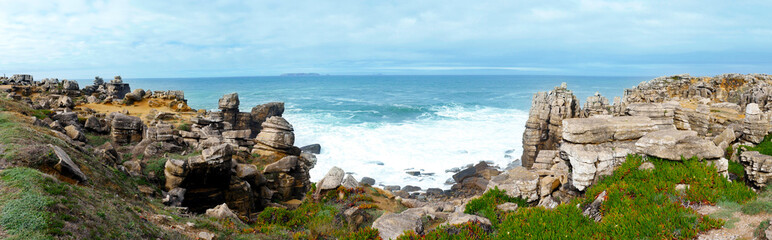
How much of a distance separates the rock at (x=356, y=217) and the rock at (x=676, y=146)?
10102mm

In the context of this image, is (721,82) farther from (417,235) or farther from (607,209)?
(417,235)

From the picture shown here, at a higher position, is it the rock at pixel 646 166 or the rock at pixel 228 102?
the rock at pixel 228 102

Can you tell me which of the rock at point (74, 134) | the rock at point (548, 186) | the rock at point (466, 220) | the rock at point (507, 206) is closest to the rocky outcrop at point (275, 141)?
the rock at point (74, 134)

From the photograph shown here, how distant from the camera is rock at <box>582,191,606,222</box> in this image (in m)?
9.61

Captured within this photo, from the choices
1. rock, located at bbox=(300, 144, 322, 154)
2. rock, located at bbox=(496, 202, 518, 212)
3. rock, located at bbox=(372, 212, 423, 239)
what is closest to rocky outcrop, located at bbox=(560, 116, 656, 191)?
rock, located at bbox=(496, 202, 518, 212)

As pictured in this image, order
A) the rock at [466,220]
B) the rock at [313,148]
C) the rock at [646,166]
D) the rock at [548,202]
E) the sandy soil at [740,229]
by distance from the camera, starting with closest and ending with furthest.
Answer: the sandy soil at [740,229]
the rock at [466,220]
the rock at [646,166]
the rock at [548,202]
the rock at [313,148]

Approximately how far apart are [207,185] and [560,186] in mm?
14450

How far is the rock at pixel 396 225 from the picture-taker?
411 inches

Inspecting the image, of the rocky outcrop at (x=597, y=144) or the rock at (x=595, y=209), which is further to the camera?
the rocky outcrop at (x=597, y=144)

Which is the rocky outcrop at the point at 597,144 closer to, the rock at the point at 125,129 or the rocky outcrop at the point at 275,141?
the rocky outcrop at the point at 275,141

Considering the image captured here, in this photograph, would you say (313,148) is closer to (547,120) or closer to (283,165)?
(283,165)

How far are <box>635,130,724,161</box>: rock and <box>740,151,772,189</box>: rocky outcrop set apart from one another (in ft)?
3.35

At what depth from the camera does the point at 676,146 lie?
10.8 metres

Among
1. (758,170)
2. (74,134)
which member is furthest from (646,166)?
(74,134)
